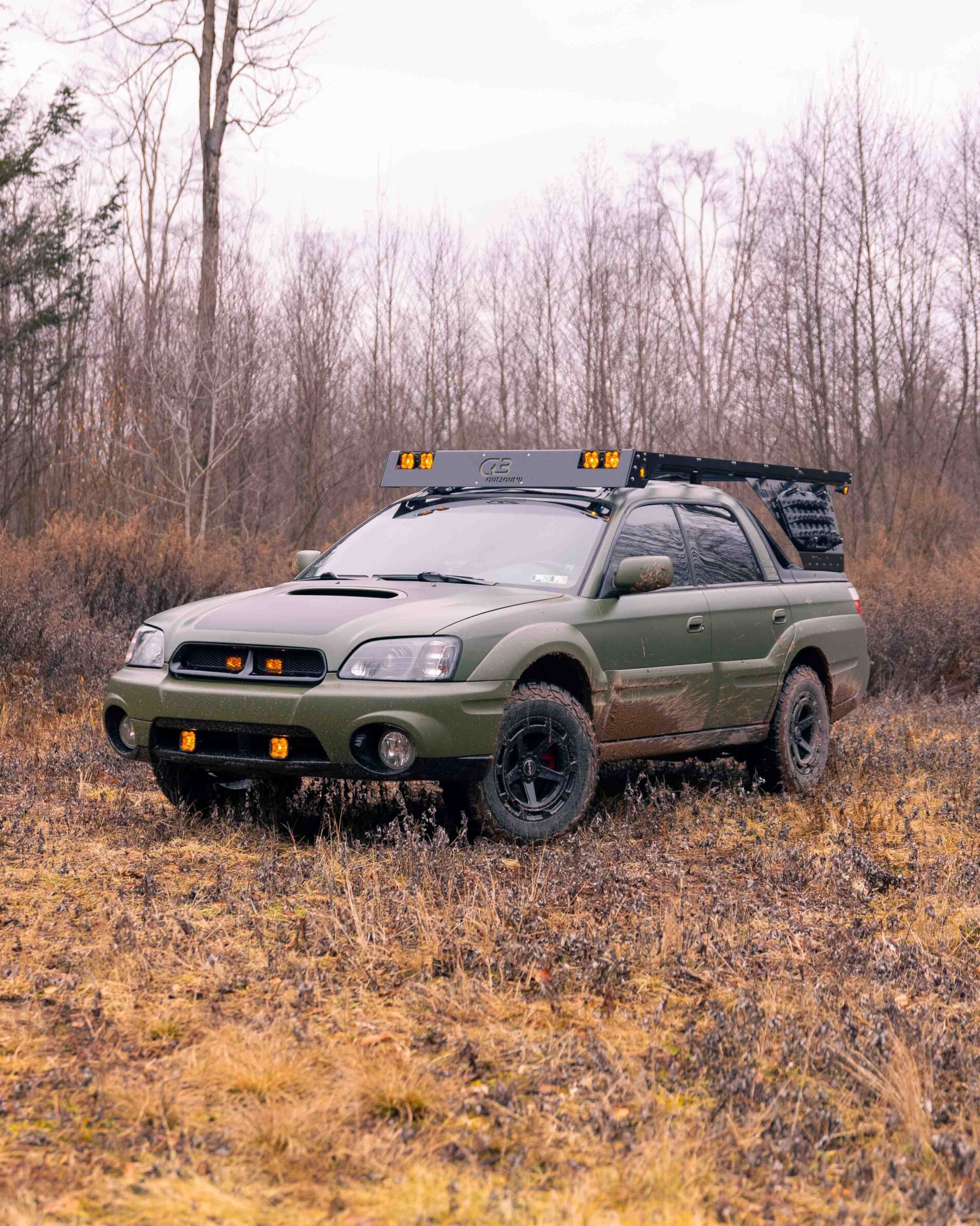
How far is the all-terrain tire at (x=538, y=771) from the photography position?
6.17 metres

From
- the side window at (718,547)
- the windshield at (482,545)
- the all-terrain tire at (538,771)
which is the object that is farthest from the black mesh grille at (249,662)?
the side window at (718,547)

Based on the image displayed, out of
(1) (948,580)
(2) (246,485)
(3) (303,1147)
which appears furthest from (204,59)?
(3) (303,1147)

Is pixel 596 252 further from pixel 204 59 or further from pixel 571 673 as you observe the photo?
pixel 571 673

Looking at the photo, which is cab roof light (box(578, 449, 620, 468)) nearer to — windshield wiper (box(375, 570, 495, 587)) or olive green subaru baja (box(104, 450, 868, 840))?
olive green subaru baja (box(104, 450, 868, 840))

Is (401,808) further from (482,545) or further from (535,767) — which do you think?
(482,545)

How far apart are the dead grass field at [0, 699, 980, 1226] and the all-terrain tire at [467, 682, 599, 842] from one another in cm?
18

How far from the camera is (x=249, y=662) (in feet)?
20.6

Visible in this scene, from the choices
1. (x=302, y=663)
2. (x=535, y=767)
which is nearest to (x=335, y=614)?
(x=302, y=663)

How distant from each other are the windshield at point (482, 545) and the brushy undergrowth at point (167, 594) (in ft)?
16.8

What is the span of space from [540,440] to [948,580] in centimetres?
1526

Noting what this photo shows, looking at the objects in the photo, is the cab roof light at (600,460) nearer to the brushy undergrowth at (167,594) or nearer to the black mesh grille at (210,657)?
the black mesh grille at (210,657)

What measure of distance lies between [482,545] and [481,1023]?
343 centimetres

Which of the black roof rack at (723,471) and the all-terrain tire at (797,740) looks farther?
the all-terrain tire at (797,740)

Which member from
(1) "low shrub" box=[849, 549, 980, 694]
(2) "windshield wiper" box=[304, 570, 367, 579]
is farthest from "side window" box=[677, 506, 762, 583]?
(1) "low shrub" box=[849, 549, 980, 694]
